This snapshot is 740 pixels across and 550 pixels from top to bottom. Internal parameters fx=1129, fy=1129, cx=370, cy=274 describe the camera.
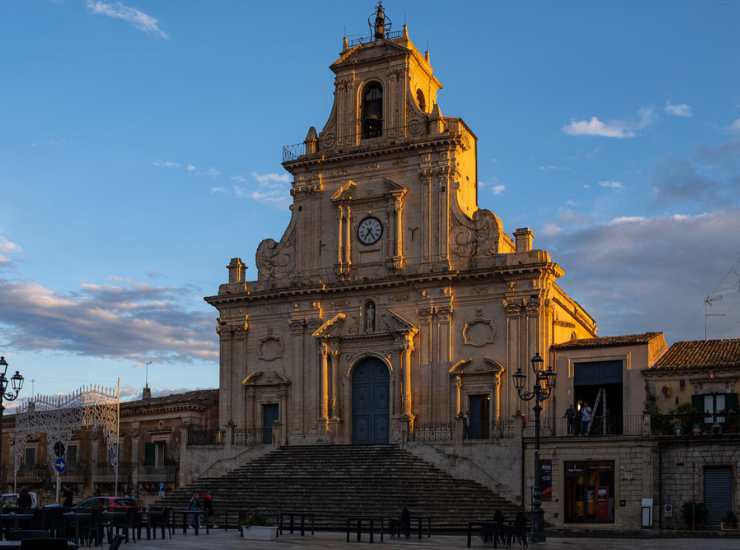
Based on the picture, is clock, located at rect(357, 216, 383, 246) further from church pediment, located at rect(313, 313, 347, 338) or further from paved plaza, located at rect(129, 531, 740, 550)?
paved plaza, located at rect(129, 531, 740, 550)

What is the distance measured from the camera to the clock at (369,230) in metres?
54.0

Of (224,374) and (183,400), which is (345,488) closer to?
(224,374)

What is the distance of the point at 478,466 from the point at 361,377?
8.40 m

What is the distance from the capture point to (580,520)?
44562 millimetres

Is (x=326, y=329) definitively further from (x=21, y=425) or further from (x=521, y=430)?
(x=21, y=425)

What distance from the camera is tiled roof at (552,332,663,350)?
152 ft

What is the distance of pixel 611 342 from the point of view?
155 ft

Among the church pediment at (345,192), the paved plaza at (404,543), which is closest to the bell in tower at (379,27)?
the church pediment at (345,192)

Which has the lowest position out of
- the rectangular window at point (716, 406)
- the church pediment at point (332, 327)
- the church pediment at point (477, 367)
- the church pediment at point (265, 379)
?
the rectangular window at point (716, 406)

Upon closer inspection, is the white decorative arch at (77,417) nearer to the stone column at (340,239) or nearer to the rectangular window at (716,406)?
the stone column at (340,239)

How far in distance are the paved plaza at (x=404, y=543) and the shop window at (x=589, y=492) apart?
17.8 ft

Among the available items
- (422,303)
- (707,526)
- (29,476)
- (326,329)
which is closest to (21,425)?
(29,476)

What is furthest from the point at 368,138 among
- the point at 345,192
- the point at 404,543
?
the point at 404,543

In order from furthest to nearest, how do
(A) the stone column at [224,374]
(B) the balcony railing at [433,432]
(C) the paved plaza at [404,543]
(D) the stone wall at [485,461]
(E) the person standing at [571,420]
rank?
1. (A) the stone column at [224,374]
2. (B) the balcony railing at [433,432]
3. (E) the person standing at [571,420]
4. (D) the stone wall at [485,461]
5. (C) the paved plaza at [404,543]
